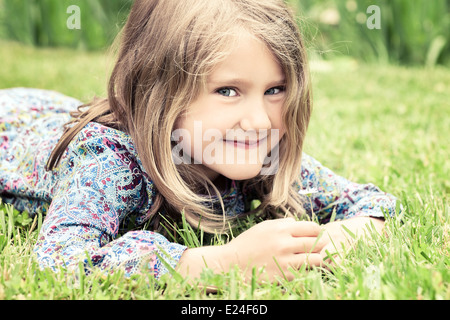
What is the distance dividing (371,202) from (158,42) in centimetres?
86

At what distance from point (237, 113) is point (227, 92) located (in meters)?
0.08

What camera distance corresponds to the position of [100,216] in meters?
1.59

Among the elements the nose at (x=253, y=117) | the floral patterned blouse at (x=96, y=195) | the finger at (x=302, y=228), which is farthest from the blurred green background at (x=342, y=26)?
the finger at (x=302, y=228)

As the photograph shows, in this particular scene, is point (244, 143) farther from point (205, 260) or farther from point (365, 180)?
point (365, 180)

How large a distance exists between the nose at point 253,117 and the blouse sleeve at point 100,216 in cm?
37

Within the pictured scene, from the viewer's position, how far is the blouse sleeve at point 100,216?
4.77 feet
